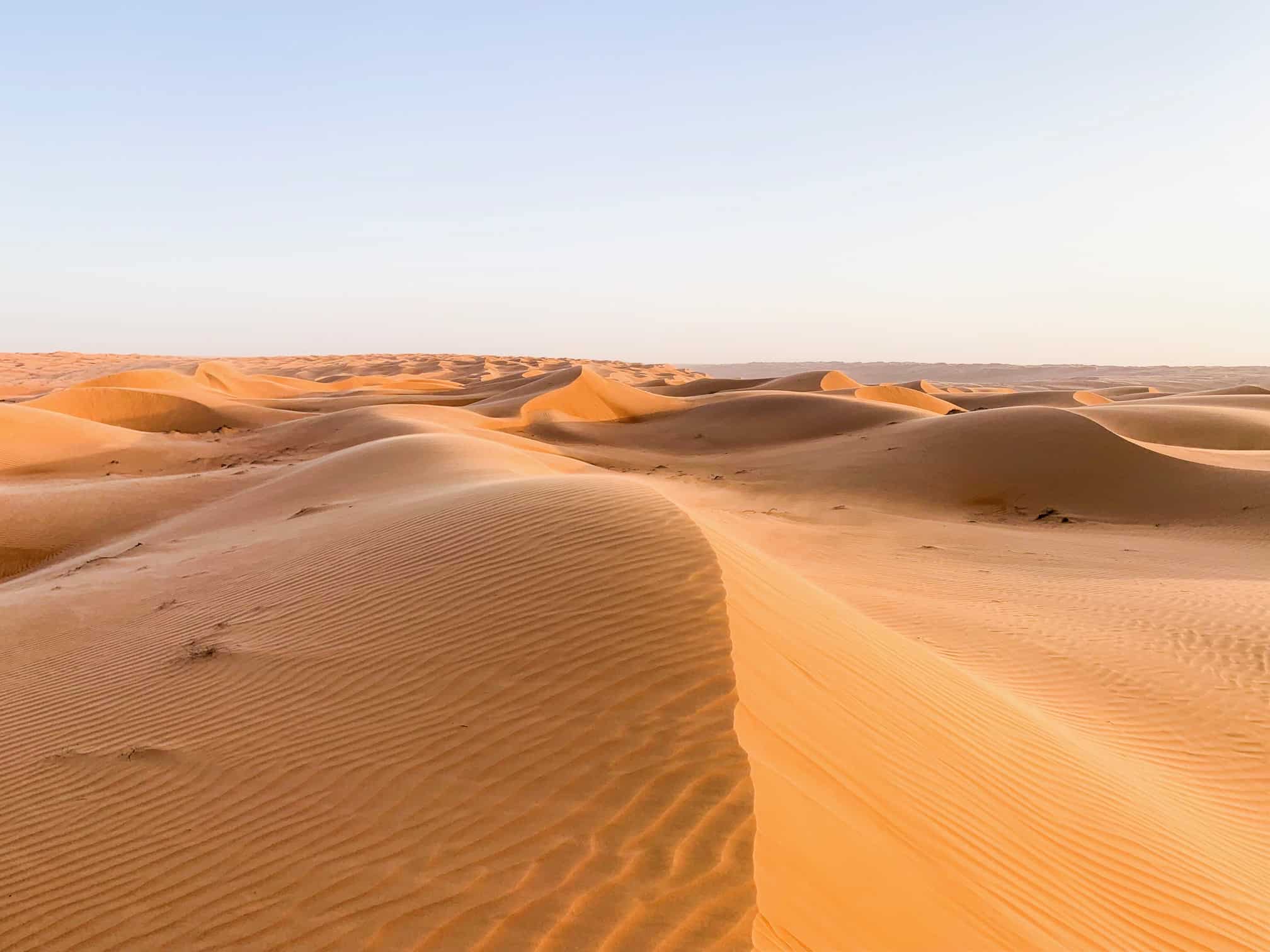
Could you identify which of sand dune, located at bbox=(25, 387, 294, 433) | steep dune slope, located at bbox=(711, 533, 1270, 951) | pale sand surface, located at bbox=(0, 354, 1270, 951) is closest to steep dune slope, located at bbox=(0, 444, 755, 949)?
pale sand surface, located at bbox=(0, 354, 1270, 951)

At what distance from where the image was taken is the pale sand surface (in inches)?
124

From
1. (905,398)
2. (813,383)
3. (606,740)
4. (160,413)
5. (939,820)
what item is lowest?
(939,820)

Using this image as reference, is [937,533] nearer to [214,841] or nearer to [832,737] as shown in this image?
[832,737]

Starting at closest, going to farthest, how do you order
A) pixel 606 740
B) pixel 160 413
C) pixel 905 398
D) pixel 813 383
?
pixel 606 740 < pixel 160 413 < pixel 905 398 < pixel 813 383

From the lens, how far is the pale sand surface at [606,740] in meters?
3.15

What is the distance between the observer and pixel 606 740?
3826 millimetres

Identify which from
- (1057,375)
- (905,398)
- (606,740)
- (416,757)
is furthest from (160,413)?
(1057,375)

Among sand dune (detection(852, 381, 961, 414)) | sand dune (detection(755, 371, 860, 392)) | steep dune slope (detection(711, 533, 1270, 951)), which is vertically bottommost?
steep dune slope (detection(711, 533, 1270, 951))

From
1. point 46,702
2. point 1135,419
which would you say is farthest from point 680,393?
point 46,702

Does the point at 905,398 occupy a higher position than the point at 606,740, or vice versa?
the point at 905,398

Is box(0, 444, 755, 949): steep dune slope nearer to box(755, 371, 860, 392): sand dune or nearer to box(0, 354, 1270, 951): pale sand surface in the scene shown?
box(0, 354, 1270, 951): pale sand surface

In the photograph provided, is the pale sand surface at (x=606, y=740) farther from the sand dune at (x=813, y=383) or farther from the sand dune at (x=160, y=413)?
the sand dune at (x=813, y=383)

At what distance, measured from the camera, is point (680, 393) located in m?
45.7

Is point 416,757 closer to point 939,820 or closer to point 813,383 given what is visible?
point 939,820
